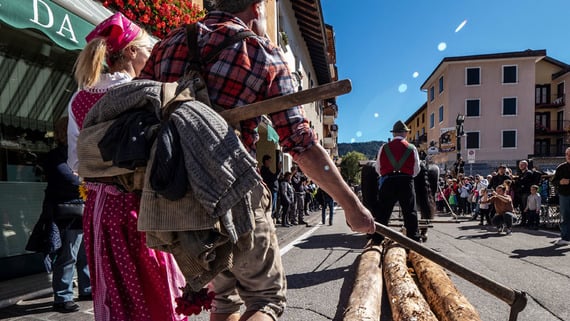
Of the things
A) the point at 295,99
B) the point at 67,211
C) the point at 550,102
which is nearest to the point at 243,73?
the point at 295,99

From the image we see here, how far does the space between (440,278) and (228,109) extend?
2567 millimetres

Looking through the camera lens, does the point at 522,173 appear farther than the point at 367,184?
Yes

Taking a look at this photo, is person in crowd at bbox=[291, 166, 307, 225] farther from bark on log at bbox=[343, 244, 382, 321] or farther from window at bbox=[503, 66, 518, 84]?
window at bbox=[503, 66, 518, 84]

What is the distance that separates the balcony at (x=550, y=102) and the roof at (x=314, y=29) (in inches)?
1098

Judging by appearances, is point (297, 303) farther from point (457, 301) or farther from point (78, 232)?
point (78, 232)

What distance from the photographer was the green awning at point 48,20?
3.15m

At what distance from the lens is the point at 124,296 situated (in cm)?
129

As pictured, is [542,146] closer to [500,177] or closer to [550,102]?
[550,102]

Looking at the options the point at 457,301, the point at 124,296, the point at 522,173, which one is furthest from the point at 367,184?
the point at 522,173

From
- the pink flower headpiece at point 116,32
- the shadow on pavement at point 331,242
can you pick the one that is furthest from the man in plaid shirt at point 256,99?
the shadow on pavement at point 331,242

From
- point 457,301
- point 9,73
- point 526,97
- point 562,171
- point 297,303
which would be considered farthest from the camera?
point 526,97

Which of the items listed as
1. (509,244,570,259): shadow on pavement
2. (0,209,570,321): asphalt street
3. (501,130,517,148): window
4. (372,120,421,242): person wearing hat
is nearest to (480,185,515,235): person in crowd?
(0,209,570,321): asphalt street

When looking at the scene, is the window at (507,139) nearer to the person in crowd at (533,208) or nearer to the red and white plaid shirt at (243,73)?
the person in crowd at (533,208)

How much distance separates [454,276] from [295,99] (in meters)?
3.74
